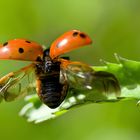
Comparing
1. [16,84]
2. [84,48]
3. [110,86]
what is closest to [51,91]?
[16,84]

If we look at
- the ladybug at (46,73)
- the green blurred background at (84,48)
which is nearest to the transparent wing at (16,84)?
the ladybug at (46,73)

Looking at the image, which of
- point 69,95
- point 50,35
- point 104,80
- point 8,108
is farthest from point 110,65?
point 50,35

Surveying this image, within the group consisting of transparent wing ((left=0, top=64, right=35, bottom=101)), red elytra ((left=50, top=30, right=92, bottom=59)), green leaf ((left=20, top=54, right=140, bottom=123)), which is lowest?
green leaf ((left=20, top=54, right=140, bottom=123))

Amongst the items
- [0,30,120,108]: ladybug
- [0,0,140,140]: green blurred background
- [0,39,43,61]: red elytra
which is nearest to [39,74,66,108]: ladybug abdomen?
[0,30,120,108]: ladybug

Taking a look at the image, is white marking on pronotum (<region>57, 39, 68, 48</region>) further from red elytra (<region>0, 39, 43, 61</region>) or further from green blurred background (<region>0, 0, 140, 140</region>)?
green blurred background (<region>0, 0, 140, 140</region>)

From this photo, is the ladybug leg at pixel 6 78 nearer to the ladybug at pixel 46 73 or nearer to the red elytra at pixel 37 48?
the ladybug at pixel 46 73

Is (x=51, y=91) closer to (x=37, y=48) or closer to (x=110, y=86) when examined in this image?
(x=37, y=48)

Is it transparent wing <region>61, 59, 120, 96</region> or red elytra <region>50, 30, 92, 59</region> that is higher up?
red elytra <region>50, 30, 92, 59</region>
